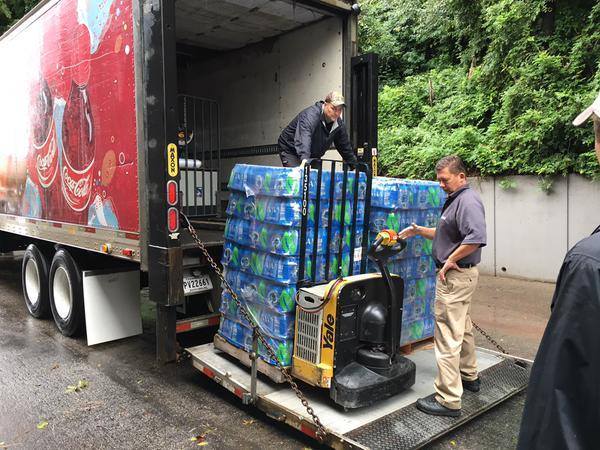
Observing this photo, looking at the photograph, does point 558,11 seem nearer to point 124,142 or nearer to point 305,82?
point 305,82

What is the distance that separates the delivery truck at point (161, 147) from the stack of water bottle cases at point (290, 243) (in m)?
0.30

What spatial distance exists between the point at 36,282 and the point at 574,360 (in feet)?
22.6

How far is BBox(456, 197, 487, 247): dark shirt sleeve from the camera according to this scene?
3363 millimetres

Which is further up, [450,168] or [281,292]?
[450,168]

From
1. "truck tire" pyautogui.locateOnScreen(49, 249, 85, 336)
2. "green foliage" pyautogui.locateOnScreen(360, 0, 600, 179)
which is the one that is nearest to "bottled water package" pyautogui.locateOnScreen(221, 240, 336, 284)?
"truck tire" pyautogui.locateOnScreen(49, 249, 85, 336)

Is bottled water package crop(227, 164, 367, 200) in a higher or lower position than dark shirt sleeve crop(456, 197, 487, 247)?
higher

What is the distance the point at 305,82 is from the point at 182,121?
2479 mm

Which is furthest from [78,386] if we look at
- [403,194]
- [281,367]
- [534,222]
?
[534,222]

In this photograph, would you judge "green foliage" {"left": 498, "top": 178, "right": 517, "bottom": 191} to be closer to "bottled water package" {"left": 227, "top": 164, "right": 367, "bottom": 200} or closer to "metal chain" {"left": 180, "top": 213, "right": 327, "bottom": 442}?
"bottled water package" {"left": 227, "top": 164, "right": 367, "bottom": 200}

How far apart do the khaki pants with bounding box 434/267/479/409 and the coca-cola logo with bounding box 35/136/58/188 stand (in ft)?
15.0

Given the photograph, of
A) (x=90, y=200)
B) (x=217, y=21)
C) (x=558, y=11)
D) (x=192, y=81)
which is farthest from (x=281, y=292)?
(x=558, y=11)

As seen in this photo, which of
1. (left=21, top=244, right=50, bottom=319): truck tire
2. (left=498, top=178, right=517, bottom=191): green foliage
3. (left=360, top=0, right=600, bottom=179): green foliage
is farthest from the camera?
(left=498, top=178, right=517, bottom=191): green foliage

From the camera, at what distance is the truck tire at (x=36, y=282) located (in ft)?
20.6

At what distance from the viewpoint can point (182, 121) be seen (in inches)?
298
